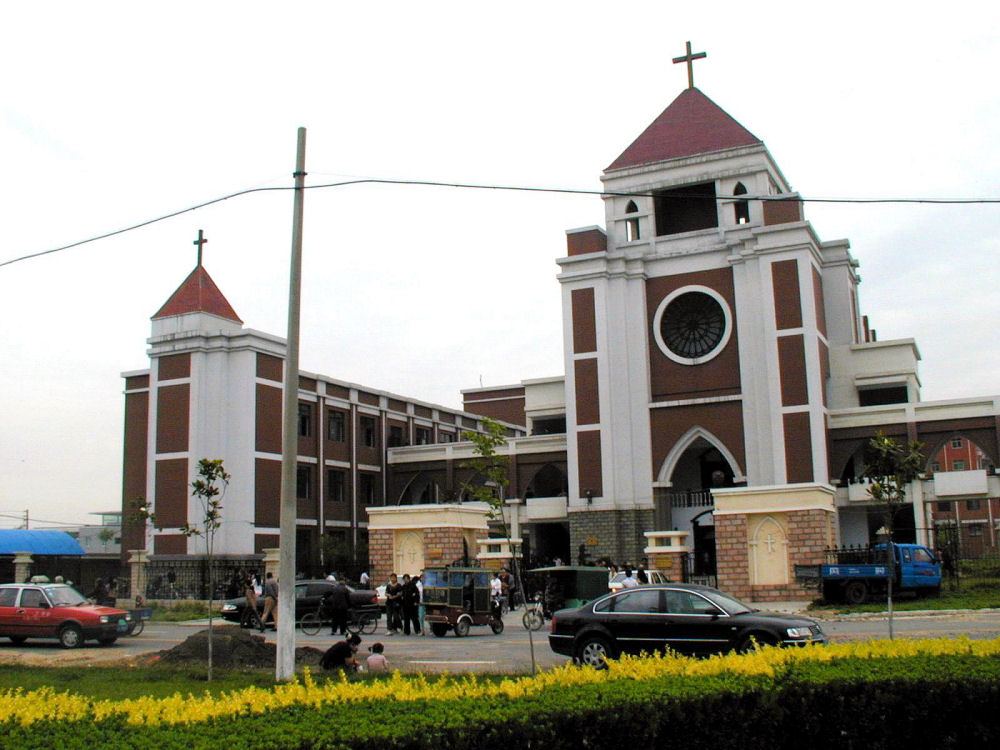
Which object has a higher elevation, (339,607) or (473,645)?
(339,607)

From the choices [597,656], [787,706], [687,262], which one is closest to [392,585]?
[597,656]

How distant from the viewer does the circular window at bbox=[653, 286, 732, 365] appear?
42750 millimetres

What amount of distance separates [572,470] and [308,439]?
13.0 metres

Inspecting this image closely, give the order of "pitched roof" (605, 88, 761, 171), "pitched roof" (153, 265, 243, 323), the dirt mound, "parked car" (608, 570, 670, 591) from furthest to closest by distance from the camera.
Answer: "pitched roof" (605, 88, 761, 171) < "pitched roof" (153, 265, 243, 323) < "parked car" (608, 570, 670, 591) < the dirt mound

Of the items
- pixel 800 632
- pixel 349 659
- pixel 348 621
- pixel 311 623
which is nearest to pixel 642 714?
pixel 800 632

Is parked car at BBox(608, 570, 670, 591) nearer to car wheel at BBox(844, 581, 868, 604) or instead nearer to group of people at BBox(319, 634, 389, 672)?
car wheel at BBox(844, 581, 868, 604)

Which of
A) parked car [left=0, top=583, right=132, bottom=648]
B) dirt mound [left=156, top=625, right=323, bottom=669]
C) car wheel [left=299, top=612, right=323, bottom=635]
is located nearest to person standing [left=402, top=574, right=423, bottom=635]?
car wheel [left=299, top=612, right=323, bottom=635]

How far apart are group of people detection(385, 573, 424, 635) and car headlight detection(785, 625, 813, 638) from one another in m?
13.1

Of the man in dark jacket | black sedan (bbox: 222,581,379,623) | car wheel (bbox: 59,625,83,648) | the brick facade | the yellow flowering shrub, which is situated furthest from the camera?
the brick facade

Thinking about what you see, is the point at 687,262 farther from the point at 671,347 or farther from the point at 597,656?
the point at 597,656

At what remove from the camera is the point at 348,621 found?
25422 mm

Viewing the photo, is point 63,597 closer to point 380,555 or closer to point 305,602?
point 305,602

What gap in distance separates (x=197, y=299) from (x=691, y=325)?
21.5m

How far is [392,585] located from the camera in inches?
1047
